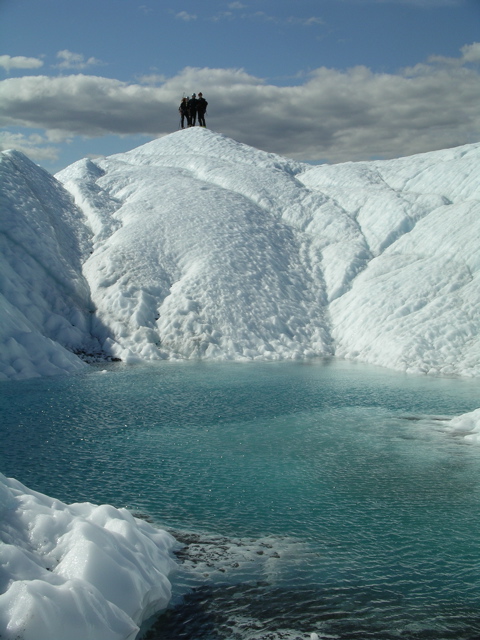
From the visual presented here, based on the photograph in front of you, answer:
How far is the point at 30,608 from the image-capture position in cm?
526

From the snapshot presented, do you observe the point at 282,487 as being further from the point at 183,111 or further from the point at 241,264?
the point at 183,111

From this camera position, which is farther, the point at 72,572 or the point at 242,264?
the point at 242,264

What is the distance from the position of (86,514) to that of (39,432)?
23.2 feet

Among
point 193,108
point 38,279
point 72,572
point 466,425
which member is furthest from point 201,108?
point 72,572

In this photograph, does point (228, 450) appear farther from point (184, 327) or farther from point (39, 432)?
point (184, 327)

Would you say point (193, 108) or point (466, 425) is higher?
point (193, 108)

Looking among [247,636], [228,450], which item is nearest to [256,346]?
[228,450]

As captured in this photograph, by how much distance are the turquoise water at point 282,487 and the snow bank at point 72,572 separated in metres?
0.63

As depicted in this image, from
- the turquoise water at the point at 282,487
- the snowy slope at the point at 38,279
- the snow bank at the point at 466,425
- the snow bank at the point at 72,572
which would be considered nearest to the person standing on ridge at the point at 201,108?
the snowy slope at the point at 38,279

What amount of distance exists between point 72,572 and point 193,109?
161 feet

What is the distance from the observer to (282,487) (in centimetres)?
1134

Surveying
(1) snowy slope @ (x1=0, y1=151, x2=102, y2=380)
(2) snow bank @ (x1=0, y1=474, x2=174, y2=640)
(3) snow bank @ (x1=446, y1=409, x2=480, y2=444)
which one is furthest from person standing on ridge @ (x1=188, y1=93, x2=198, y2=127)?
(2) snow bank @ (x1=0, y1=474, x2=174, y2=640)

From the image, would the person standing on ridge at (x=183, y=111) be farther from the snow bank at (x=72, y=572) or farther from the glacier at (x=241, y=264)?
the snow bank at (x=72, y=572)

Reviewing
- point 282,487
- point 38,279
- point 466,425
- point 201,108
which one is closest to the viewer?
point 282,487
